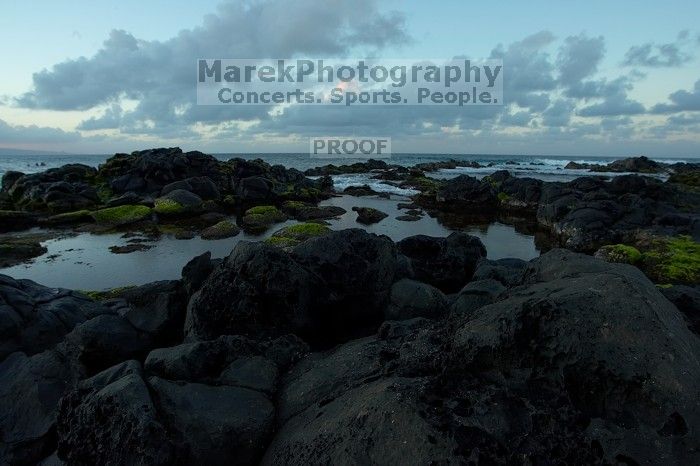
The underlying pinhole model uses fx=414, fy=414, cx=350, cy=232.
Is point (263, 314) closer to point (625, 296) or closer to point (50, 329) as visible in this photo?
point (50, 329)

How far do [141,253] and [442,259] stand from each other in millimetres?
15006

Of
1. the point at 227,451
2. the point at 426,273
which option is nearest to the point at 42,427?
the point at 227,451

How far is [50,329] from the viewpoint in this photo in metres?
9.18

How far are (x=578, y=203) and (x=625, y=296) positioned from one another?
28.4 metres

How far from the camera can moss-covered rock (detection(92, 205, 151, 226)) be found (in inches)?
1182

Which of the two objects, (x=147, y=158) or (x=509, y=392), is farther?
(x=147, y=158)

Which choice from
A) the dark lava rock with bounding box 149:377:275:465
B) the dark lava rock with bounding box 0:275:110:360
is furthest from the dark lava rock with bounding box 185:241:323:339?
the dark lava rock with bounding box 0:275:110:360

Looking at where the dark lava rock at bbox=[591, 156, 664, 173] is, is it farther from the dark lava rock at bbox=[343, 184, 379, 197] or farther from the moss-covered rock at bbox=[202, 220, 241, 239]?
the moss-covered rock at bbox=[202, 220, 241, 239]

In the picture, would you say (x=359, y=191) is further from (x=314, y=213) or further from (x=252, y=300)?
(x=252, y=300)

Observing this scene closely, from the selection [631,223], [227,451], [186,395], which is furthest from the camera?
[631,223]

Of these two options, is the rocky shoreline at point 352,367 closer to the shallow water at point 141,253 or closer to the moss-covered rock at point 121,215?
the shallow water at point 141,253

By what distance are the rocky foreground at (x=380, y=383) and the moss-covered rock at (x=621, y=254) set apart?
542 inches

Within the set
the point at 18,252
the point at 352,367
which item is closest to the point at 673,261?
the point at 352,367

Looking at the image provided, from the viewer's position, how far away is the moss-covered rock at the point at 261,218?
2962 centimetres
